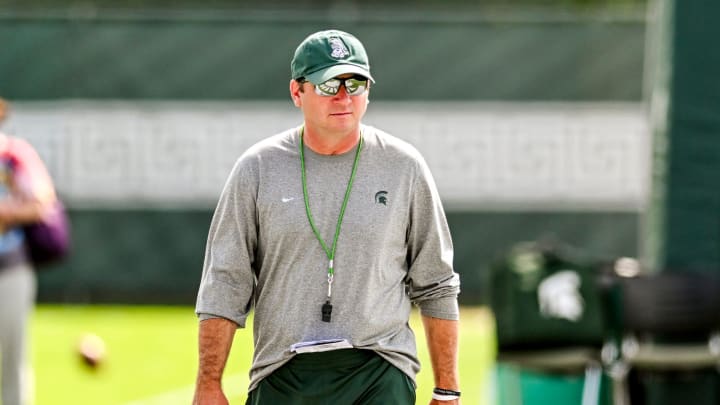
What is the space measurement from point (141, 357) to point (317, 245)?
8.51m

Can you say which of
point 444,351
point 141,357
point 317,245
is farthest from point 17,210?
point 141,357

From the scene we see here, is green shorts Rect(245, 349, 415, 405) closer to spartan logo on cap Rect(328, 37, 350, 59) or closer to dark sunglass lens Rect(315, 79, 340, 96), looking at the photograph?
dark sunglass lens Rect(315, 79, 340, 96)

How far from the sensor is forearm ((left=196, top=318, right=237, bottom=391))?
4617mm

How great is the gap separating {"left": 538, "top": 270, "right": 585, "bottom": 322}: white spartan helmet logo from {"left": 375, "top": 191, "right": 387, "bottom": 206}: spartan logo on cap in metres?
3.69

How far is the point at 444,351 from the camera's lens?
15.6 feet

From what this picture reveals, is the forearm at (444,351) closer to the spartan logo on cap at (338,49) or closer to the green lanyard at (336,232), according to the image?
the green lanyard at (336,232)

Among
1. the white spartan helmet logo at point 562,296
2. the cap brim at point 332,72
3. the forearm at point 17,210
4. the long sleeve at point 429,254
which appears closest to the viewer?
the cap brim at point 332,72

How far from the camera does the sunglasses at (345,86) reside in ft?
15.1

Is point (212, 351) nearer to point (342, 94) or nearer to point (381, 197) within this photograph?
point (381, 197)

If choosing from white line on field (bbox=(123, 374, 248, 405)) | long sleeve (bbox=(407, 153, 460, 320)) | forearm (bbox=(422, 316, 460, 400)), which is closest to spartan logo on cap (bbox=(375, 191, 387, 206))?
long sleeve (bbox=(407, 153, 460, 320))

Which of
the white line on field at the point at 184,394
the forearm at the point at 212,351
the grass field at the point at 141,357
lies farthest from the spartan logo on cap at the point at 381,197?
the white line on field at the point at 184,394

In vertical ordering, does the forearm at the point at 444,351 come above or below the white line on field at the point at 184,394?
above

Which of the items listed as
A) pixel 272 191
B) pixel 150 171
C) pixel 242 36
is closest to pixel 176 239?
pixel 150 171

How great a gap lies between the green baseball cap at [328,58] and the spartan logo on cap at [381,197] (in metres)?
0.37
